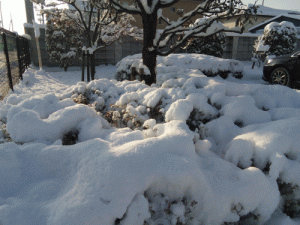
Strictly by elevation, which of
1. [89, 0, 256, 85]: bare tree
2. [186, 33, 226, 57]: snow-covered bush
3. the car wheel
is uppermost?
[89, 0, 256, 85]: bare tree

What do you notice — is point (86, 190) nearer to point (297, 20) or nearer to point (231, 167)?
point (231, 167)

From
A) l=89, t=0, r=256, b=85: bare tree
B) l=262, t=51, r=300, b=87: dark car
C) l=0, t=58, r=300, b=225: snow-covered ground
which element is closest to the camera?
l=0, t=58, r=300, b=225: snow-covered ground

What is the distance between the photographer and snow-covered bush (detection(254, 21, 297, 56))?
12.3 metres

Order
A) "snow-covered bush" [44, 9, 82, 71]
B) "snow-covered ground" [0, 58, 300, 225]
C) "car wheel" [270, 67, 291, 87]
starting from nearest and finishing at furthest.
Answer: "snow-covered ground" [0, 58, 300, 225] → "car wheel" [270, 67, 291, 87] → "snow-covered bush" [44, 9, 82, 71]

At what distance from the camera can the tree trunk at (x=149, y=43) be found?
4371 mm

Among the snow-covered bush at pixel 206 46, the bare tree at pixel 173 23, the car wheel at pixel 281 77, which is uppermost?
the bare tree at pixel 173 23

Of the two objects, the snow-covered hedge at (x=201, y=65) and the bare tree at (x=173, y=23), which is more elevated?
the bare tree at (x=173, y=23)

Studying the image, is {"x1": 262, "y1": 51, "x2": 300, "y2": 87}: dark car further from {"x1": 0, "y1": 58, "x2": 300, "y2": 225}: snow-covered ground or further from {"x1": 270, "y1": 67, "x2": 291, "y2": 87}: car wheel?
{"x1": 0, "y1": 58, "x2": 300, "y2": 225}: snow-covered ground

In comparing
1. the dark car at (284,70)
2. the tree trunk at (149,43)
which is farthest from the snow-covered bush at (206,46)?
the tree trunk at (149,43)

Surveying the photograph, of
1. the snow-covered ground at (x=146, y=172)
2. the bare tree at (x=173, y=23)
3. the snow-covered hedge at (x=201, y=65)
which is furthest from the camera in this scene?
the snow-covered hedge at (x=201, y=65)

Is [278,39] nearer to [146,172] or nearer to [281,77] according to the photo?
[281,77]

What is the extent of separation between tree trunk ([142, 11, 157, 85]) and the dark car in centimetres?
546

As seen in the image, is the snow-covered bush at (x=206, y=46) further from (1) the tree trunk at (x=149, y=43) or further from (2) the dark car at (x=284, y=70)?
(1) the tree trunk at (x=149, y=43)

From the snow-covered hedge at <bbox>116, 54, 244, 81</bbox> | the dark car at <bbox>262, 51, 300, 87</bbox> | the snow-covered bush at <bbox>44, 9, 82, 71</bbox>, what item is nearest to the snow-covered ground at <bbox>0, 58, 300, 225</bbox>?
the snow-covered hedge at <bbox>116, 54, 244, 81</bbox>
